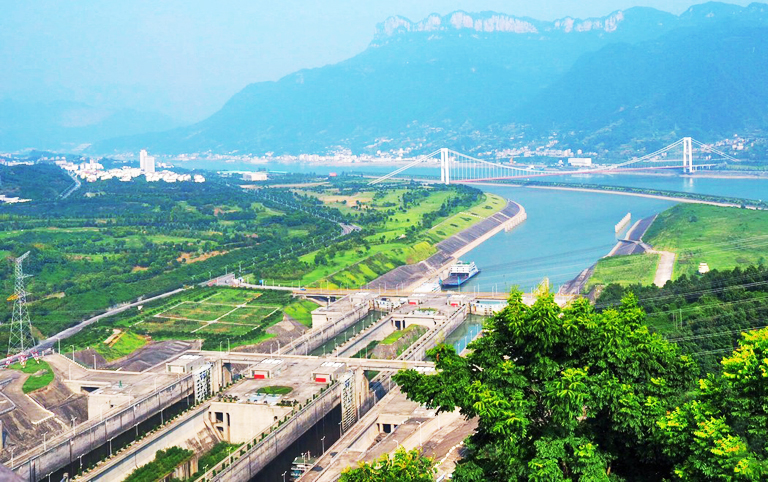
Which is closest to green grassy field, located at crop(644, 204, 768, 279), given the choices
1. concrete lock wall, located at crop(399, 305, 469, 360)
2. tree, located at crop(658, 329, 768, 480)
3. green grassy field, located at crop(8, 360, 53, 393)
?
concrete lock wall, located at crop(399, 305, 469, 360)

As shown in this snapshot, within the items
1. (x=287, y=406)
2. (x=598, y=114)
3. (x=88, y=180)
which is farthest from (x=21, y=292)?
(x=598, y=114)

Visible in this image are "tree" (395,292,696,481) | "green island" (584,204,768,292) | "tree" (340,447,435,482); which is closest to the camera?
"tree" (395,292,696,481)

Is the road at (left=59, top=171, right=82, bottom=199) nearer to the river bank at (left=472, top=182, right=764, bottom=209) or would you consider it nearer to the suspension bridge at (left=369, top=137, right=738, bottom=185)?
the suspension bridge at (left=369, top=137, right=738, bottom=185)

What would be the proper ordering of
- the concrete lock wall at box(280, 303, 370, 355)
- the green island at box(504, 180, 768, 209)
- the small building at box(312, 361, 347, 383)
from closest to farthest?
1. the small building at box(312, 361, 347, 383)
2. the concrete lock wall at box(280, 303, 370, 355)
3. the green island at box(504, 180, 768, 209)

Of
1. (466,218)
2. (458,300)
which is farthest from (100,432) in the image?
(466,218)

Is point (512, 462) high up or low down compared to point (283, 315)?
up

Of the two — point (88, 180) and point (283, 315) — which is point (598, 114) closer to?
point (88, 180)

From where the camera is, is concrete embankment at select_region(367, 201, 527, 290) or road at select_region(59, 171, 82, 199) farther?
road at select_region(59, 171, 82, 199)

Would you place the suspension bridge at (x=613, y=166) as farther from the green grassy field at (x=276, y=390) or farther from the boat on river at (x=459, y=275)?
the green grassy field at (x=276, y=390)
